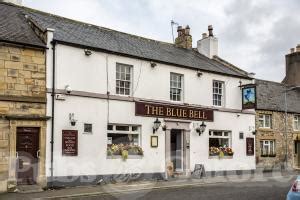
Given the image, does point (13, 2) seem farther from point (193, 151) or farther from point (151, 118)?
point (193, 151)

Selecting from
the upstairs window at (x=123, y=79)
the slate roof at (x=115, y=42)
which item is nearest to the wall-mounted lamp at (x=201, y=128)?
the slate roof at (x=115, y=42)

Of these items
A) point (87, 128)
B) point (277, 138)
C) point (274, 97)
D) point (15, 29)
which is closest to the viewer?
point (15, 29)

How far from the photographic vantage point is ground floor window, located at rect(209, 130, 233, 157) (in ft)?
79.1

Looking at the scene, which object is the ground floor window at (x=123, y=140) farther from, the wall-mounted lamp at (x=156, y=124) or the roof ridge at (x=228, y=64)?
the roof ridge at (x=228, y=64)

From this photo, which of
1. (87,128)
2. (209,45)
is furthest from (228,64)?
(87,128)

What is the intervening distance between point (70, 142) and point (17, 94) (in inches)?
118

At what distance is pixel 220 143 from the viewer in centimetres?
2472

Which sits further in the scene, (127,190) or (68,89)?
(68,89)

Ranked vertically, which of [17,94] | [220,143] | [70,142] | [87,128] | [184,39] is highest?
[184,39]

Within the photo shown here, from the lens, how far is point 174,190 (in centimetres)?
1692

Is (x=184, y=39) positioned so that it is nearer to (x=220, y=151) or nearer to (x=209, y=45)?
(x=209, y=45)

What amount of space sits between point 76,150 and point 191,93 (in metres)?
7.82

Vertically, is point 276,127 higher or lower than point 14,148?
higher

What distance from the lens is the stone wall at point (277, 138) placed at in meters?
28.8
